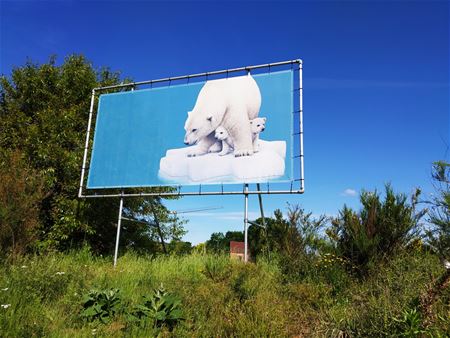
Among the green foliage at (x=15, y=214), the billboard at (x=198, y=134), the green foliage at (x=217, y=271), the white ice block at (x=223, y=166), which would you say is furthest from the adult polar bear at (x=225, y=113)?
the green foliage at (x=15, y=214)

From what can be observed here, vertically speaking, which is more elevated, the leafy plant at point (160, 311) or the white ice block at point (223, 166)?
the white ice block at point (223, 166)

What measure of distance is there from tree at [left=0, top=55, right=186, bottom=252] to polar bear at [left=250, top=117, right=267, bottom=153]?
17.5 ft

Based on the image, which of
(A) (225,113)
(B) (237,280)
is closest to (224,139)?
(A) (225,113)

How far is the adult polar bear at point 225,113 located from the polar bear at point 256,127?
8 cm

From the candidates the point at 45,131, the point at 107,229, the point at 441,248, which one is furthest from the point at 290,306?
the point at 45,131

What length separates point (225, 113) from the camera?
28.2ft

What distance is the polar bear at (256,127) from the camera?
802 centimetres

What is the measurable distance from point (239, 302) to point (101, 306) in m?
1.60

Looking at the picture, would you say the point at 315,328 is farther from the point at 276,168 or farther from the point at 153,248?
the point at 153,248

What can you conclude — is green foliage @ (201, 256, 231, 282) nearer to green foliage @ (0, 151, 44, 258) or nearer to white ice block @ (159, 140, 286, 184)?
white ice block @ (159, 140, 286, 184)

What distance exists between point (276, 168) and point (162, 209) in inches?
267

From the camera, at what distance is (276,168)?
24.8ft

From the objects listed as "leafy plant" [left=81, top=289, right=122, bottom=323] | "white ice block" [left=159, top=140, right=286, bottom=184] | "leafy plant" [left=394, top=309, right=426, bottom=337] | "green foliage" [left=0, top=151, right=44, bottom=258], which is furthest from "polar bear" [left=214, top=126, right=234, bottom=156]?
"leafy plant" [left=394, top=309, right=426, bottom=337]

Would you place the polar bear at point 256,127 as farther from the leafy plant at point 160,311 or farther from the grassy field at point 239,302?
the leafy plant at point 160,311
